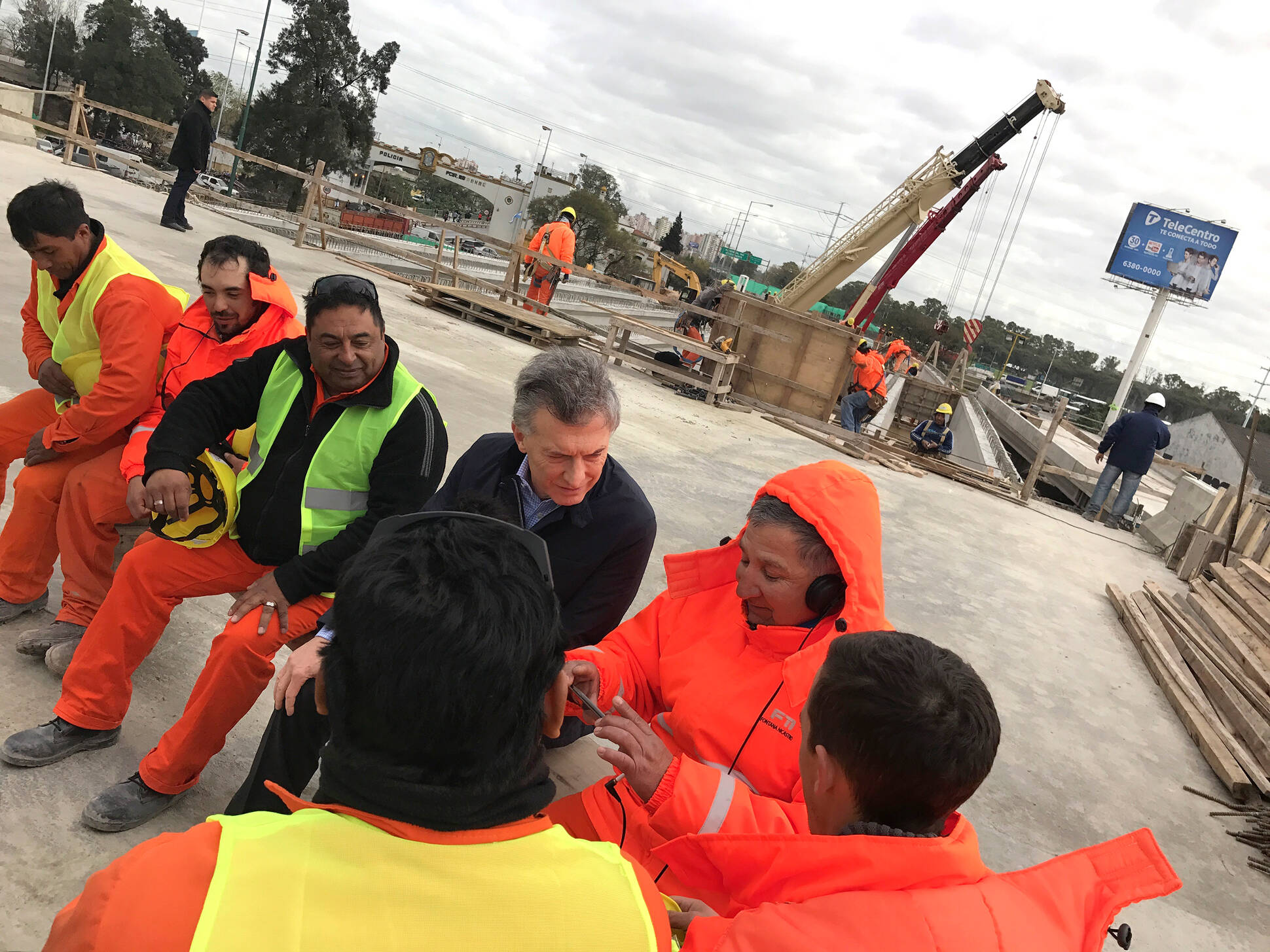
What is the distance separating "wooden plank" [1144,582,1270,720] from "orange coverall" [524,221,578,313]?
9.30 m

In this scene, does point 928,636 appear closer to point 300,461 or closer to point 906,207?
point 300,461

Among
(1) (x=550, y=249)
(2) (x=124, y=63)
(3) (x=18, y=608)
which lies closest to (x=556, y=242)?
(1) (x=550, y=249)

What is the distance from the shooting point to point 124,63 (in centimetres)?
5069

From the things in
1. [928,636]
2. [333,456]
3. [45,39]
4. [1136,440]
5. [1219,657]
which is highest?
[45,39]

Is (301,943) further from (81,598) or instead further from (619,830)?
(81,598)

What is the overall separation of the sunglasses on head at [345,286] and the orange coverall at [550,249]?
10.6 meters

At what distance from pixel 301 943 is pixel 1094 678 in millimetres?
6052

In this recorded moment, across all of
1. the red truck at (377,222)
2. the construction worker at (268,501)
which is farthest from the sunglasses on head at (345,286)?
the red truck at (377,222)

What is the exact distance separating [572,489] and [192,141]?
12162mm

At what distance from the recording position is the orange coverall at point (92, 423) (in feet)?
9.22

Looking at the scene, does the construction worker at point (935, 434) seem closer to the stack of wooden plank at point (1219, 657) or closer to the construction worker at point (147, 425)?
the stack of wooden plank at point (1219, 657)

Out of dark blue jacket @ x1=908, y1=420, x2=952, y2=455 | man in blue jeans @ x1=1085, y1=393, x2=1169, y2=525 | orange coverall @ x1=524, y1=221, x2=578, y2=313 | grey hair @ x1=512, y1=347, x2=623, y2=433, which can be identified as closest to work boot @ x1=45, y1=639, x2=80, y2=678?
grey hair @ x1=512, y1=347, x2=623, y2=433

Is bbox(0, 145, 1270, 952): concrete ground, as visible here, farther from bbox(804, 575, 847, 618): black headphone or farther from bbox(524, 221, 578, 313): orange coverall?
bbox(524, 221, 578, 313): orange coverall

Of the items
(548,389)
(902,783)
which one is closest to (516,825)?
(902,783)
